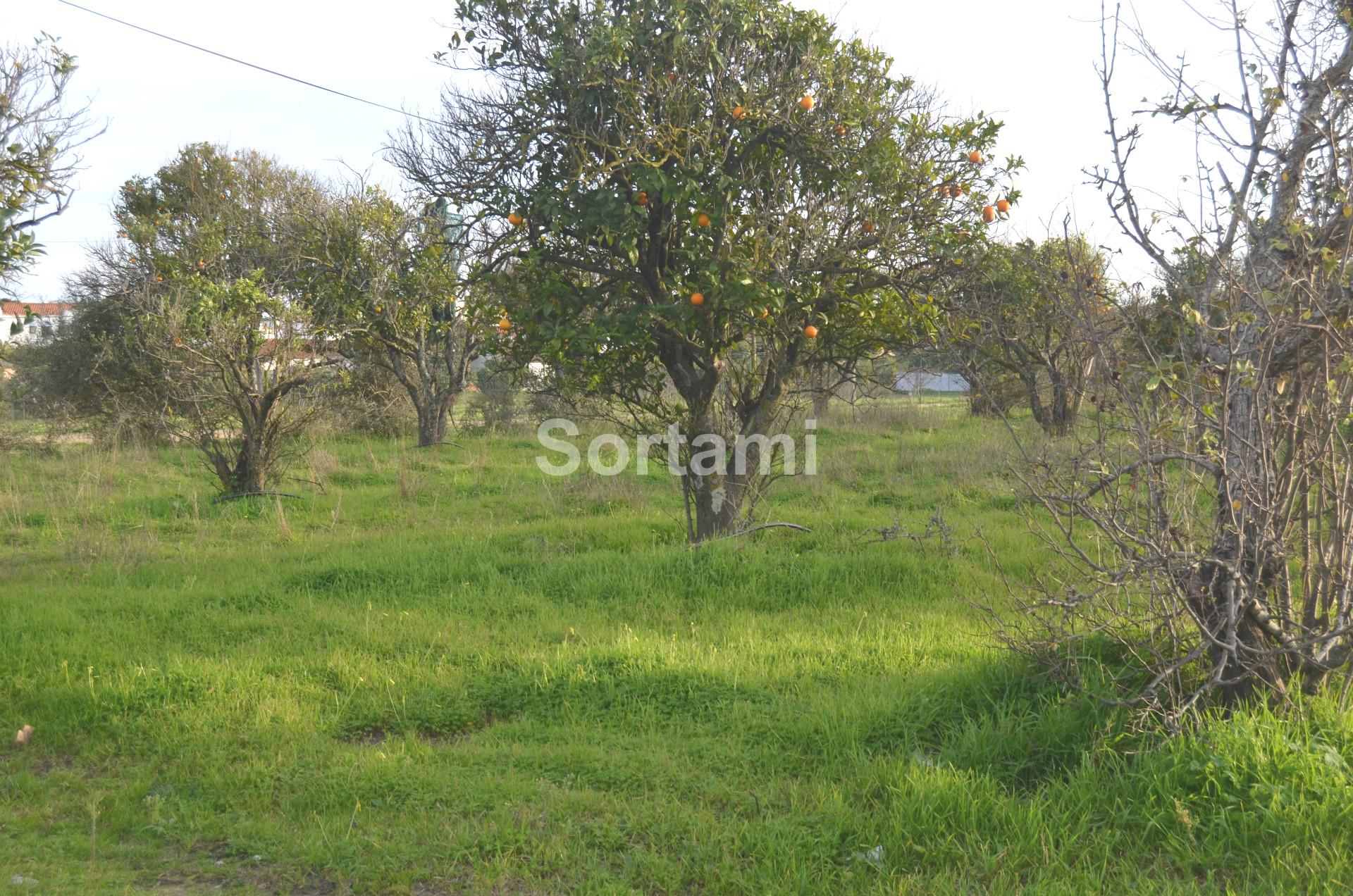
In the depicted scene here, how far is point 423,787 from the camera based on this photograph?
401cm

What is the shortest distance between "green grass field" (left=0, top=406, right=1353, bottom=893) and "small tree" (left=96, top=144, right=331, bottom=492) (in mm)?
3228

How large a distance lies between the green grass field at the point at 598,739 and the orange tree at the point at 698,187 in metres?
1.82

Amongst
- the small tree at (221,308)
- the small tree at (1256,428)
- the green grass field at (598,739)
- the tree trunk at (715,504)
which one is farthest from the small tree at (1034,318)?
the small tree at (221,308)

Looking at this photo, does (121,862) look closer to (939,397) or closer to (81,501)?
(81,501)

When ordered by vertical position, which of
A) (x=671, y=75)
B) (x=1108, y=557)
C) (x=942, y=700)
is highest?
(x=671, y=75)

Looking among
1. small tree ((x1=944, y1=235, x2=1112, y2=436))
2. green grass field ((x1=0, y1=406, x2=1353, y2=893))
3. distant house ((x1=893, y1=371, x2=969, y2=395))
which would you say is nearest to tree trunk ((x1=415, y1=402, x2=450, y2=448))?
distant house ((x1=893, y1=371, x2=969, y2=395))

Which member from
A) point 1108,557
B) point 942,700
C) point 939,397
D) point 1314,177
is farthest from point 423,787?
point 939,397

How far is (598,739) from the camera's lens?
4434 millimetres

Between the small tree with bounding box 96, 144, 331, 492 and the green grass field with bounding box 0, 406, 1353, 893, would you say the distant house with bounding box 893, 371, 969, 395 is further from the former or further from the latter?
the small tree with bounding box 96, 144, 331, 492

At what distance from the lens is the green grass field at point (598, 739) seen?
132 inches

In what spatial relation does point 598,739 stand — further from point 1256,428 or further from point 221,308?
point 221,308

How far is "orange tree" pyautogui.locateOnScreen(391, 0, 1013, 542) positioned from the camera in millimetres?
6492

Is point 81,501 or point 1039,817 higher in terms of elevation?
point 81,501

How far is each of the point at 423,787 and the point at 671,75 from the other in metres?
4.92
